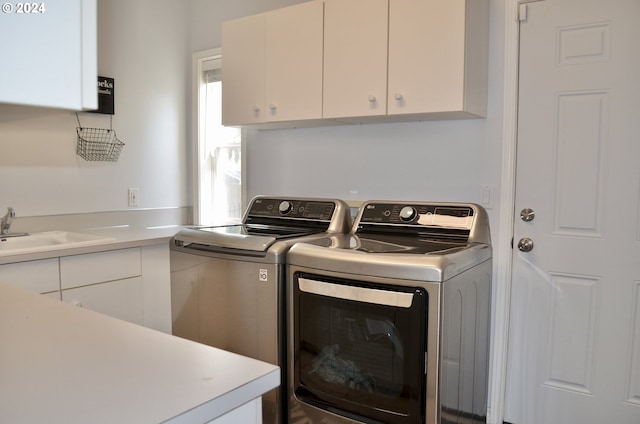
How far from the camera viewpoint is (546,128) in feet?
7.28

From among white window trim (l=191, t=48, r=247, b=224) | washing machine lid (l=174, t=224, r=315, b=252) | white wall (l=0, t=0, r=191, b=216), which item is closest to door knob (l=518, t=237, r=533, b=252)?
washing machine lid (l=174, t=224, r=315, b=252)

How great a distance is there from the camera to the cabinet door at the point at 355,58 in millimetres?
2264

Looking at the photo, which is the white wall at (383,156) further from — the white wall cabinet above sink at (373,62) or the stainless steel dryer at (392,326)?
the stainless steel dryer at (392,326)

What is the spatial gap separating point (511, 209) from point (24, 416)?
2.11 metres

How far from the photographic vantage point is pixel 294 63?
2562mm

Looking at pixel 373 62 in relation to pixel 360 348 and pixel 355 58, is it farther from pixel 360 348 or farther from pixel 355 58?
pixel 360 348

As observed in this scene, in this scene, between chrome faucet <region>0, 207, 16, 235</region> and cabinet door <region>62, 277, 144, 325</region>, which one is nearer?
cabinet door <region>62, 277, 144, 325</region>

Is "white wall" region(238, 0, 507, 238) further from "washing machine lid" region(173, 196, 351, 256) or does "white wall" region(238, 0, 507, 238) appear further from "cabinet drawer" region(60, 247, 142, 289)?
"cabinet drawer" region(60, 247, 142, 289)

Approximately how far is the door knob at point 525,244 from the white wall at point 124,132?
7.73 feet

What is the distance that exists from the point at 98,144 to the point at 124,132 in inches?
8.1

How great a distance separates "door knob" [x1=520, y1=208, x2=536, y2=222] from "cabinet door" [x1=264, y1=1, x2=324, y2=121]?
1.07 meters

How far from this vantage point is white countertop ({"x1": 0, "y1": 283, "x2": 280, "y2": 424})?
2.13 ft

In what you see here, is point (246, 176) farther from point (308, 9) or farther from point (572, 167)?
point (572, 167)

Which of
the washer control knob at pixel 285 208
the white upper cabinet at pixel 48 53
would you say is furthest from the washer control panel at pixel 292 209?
the white upper cabinet at pixel 48 53
